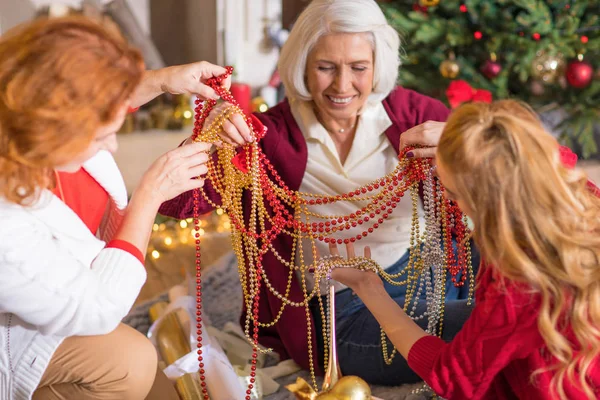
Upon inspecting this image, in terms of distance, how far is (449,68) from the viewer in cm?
295

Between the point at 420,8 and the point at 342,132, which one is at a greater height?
the point at 420,8

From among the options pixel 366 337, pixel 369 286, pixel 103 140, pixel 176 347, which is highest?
pixel 103 140

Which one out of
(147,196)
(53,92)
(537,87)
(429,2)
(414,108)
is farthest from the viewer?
(537,87)

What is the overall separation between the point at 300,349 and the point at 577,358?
881mm

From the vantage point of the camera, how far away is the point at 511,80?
10.6 ft

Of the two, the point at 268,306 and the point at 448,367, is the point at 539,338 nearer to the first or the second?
the point at 448,367

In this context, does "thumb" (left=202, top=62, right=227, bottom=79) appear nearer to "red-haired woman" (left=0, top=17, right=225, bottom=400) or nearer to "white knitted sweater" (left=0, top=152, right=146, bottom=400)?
"red-haired woman" (left=0, top=17, right=225, bottom=400)

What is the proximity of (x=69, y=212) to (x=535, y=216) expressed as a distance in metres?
0.82

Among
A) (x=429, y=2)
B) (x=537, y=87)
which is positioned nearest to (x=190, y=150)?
(x=429, y=2)

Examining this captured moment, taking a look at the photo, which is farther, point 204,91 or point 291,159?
point 291,159

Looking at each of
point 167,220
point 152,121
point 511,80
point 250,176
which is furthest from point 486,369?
point 152,121

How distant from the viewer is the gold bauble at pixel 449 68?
2941mm

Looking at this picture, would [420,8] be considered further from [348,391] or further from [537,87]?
[348,391]

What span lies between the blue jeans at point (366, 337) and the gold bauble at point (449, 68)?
1.32 m
